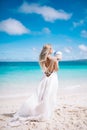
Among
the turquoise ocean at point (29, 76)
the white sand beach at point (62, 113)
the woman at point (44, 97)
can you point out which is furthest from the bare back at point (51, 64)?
the turquoise ocean at point (29, 76)

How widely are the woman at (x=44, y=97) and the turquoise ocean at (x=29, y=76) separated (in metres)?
0.81

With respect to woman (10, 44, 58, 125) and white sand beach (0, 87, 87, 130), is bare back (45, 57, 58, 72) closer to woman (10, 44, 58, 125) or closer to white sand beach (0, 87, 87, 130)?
woman (10, 44, 58, 125)

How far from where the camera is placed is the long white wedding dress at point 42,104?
303cm

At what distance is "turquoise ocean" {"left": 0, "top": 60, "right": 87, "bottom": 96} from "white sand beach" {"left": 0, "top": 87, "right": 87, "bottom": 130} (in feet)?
0.53

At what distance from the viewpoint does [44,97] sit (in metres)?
3.05

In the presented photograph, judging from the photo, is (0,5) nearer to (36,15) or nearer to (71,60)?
(36,15)

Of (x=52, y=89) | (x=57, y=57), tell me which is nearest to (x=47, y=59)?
(x=57, y=57)

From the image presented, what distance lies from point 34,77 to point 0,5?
130 centimetres

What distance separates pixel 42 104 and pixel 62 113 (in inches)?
14.9

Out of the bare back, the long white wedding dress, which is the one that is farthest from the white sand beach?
the bare back

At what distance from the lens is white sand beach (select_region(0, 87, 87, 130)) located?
2.90 meters

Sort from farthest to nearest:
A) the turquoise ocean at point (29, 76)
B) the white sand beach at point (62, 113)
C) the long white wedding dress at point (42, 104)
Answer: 1. the turquoise ocean at point (29, 76)
2. the long white wedding dress at point (42, 104)
3. the white sand beach at point (62, 113)

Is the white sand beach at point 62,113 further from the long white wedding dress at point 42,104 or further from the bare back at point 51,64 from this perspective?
the bare back at point 51,64

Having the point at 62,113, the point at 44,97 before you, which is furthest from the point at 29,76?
the point at 44,97
